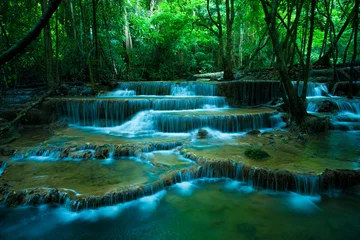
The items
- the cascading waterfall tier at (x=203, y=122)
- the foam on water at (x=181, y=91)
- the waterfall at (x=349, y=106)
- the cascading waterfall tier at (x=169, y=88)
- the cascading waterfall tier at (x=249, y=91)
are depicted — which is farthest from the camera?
the foam on water at (x=181, y=91)

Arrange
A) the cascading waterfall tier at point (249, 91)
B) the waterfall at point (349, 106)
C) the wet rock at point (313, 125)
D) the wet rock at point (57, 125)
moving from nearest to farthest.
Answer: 1. the wet rock at point (313, 125)
2. the wet rock at point (57, 125)
3. the waterfall at point (349, 106)
4. the cascading waterfall tier at point (249, 91)

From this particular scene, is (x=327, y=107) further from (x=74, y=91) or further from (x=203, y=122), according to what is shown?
(x=74, y=91)

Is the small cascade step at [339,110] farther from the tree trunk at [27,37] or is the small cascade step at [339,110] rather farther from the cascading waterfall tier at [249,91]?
the tree trunk at [27,37]

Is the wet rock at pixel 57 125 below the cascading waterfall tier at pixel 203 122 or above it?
below

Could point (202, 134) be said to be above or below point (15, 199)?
above

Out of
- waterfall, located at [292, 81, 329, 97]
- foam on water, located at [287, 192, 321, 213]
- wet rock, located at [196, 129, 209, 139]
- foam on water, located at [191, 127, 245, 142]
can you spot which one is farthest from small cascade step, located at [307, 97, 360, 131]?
foam on water, located at [287, 192, 321, 213]

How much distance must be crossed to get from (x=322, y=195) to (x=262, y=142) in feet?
7.94

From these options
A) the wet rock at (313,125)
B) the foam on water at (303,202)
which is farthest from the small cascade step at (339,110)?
the foam on water at (303,202)

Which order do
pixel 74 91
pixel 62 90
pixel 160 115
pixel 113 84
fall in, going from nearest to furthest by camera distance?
pixel 160 115, pixel 62 90, pixel 74 91, pixel 113 84

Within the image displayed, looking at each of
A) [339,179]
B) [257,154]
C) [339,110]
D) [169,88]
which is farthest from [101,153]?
[339,110]

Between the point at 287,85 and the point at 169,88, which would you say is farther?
the point at 169,88

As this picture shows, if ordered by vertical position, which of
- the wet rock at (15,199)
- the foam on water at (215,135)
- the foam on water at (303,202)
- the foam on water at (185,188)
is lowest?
the foam on water at (303,202)

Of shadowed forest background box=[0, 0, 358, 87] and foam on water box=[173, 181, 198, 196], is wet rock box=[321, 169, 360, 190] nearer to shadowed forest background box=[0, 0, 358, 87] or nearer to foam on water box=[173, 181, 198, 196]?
foam on water box=[173, 181, 198, 196]

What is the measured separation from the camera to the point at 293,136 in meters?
7.23
